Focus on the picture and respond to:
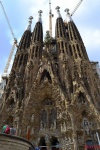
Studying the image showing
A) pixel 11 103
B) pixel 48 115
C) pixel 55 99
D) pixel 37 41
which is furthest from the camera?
pixel 37 41

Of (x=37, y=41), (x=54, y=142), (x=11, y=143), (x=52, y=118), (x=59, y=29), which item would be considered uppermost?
(x=59, y=29)

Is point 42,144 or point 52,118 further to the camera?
point 52,118

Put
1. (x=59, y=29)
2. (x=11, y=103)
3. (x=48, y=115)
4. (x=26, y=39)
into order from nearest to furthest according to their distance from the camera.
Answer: (x=48, y=115)
(x=11, y=103)
(x=59, y=29)
(x=26, y=39)

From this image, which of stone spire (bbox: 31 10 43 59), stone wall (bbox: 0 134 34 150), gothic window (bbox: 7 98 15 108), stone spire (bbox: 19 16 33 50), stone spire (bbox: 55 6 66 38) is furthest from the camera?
stone spire (bbox: 19 16 33 50)

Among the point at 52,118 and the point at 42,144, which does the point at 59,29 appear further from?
the point at 42,144

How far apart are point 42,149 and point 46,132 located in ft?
6.48

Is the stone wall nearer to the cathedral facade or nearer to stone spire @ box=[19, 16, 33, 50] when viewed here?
the cathedral facade

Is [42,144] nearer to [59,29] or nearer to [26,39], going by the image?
[26,39]

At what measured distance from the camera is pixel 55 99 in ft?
72.9

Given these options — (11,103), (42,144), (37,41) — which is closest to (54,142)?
(42,144)

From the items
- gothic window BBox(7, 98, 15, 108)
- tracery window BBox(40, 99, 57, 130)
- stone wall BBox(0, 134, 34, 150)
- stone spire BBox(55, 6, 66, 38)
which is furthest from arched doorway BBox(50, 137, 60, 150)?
stone spire BBox(55, 6, 66, 38)

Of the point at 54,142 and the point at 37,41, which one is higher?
the point at 37,41

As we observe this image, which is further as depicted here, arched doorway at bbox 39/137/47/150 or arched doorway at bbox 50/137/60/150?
arched doorway at bbox 39/137/47/150

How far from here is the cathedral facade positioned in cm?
1941
